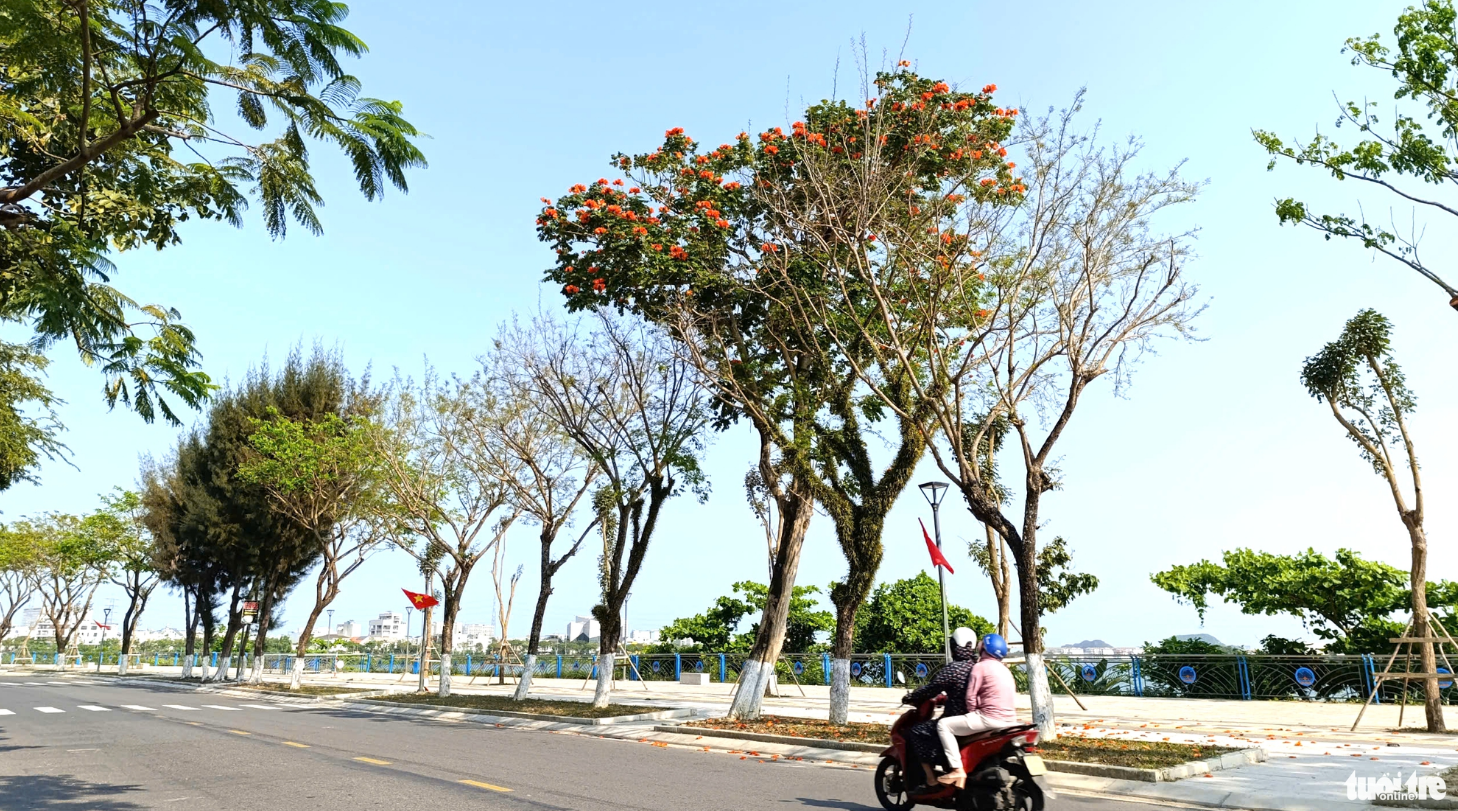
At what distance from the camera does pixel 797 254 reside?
56.2 ft

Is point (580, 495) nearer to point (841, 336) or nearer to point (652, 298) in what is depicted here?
point (652, 298)

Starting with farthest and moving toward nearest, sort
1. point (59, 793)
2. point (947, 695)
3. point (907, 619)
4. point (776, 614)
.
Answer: point (907, 619)
point (776, 614)
point (59, 793)
point (947, 695)

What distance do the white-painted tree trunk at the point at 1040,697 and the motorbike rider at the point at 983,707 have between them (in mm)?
4839

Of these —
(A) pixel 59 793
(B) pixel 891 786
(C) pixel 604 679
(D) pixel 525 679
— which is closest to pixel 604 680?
(C) pixel 604 679

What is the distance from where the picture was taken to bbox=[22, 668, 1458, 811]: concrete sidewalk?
956 centimetres


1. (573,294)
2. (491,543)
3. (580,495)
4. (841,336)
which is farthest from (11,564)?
(841,336)

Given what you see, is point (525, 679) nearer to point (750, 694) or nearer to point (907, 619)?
point (750, 694)

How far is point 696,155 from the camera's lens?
61.4 feet

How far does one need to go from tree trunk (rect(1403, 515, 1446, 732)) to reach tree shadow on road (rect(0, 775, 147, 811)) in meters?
17.3

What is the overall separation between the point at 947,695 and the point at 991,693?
485 mm

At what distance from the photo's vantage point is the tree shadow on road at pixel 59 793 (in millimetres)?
8617

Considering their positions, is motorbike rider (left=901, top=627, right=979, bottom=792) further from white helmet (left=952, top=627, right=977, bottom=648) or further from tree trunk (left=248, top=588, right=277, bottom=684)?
tree trunk (left=248, top=588, right=277, bottom=684)

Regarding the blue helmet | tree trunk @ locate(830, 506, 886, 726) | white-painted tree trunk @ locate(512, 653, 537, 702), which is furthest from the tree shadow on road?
white-painted tree trunk @ locate(512, 653, 537, 702)

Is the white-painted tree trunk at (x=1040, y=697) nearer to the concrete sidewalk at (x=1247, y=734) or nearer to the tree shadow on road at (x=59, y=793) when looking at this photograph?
the concrete sidewalk at (x=1247, y=734)
